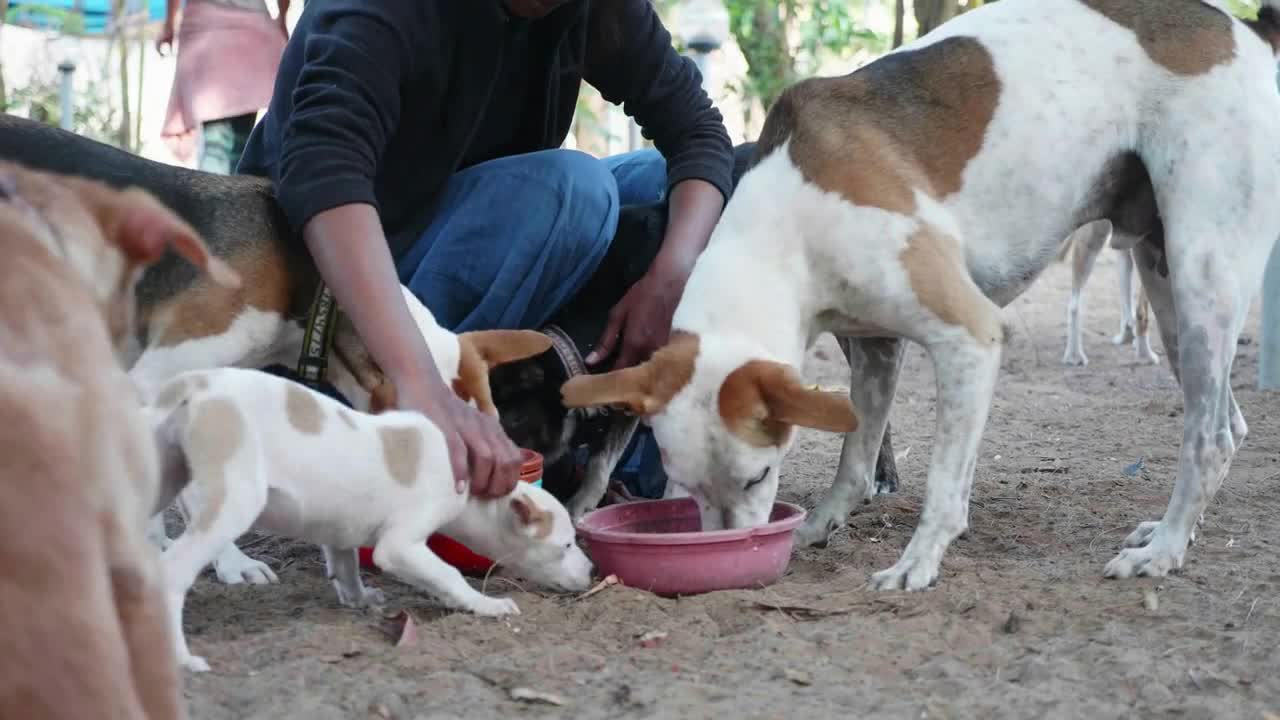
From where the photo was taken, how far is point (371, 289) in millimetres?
3584

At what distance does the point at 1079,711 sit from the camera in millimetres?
→ 2682

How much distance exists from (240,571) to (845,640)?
1.79m

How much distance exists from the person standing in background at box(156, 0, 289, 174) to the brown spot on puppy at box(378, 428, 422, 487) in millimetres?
4445

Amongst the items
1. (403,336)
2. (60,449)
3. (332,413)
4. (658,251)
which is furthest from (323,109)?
(60,449)

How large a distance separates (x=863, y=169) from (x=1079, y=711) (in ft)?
5.82

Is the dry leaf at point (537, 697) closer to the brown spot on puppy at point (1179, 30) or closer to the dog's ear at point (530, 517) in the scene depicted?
the dog's ear at point (530, 517)

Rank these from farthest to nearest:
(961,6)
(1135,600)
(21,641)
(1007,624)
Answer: (961,6), (1135,600), (1007,624), (21,641)

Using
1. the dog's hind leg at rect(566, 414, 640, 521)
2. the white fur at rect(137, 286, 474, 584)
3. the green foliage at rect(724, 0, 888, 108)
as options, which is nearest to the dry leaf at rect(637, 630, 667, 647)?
the white fur at rect(137, 286, 474, 584)

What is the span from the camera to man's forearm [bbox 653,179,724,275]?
4.45m

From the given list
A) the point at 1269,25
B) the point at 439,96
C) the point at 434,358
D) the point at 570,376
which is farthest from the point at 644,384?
the point at 1269,25

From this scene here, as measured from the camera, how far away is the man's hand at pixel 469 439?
11.6ft

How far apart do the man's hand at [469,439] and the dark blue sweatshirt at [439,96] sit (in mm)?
562

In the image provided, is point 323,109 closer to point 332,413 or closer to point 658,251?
point 332,413

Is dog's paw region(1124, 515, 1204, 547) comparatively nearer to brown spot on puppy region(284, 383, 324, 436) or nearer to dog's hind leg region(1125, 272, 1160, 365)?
brown spot on puppy region(284, 383, 324, 436)
